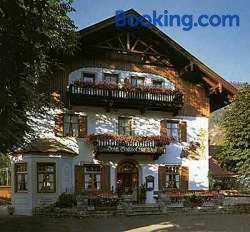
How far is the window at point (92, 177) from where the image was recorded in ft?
95.3

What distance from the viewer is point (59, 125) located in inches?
1129

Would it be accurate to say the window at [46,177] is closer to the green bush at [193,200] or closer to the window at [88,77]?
the window at [88,77]

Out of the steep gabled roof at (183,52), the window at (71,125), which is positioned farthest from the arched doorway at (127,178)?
the steep gabled roof at (183,52)

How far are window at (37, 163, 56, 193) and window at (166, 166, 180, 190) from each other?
731 cm

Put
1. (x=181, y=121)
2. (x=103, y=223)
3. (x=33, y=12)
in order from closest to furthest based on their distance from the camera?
(x=33, y=12) < (x=103, y=223) < (x=181, y=121)

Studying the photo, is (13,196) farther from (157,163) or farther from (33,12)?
(33,12)

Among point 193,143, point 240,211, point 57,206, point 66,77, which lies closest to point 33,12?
point 57,206

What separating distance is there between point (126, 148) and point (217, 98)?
8697 millimetres

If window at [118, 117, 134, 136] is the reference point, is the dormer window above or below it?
above

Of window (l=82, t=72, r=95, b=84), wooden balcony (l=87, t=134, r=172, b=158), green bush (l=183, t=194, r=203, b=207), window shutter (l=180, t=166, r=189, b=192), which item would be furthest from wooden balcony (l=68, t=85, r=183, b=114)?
green bush (l=183, t=194, r=203, b=207)

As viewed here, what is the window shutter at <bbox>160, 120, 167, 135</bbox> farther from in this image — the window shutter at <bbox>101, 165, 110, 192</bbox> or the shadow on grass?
the shadow on grass

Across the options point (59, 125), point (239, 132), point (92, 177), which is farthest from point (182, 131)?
point (59, 125)

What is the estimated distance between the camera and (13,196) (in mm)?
27875

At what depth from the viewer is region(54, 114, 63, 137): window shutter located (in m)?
28.6
